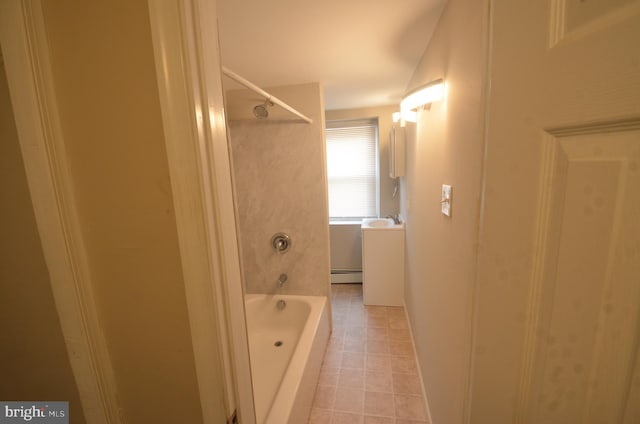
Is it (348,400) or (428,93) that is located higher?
(428,93)

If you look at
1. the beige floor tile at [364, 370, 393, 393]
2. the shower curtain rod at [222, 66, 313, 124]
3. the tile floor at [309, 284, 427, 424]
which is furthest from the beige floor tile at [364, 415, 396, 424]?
the shower curtain rod at [222, 66, 313, 124]

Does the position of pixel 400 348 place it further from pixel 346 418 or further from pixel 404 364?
pixel 346 418

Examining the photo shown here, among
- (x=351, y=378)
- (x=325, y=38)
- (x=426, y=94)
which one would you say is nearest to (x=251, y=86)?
(x=325, y=38)

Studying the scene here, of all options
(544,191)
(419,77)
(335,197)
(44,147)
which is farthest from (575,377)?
A: (335,197)

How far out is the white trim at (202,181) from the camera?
0.42 metres

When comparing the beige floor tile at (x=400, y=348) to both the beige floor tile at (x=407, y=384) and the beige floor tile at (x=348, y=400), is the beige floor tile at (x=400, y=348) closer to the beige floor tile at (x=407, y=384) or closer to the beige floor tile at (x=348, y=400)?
the beige floor tile at (x=407, y=384)

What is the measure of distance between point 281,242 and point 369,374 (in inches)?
51.8

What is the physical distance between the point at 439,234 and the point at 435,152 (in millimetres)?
468

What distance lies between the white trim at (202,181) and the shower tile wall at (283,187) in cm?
161

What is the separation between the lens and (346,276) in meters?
3.47

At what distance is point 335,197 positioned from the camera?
144 inches

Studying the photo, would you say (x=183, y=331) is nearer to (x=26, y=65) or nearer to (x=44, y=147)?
(x=44, y=147)

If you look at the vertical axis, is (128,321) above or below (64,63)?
below

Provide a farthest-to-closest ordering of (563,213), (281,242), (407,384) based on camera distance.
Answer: (281,242) → (407,384) → (563,213)
